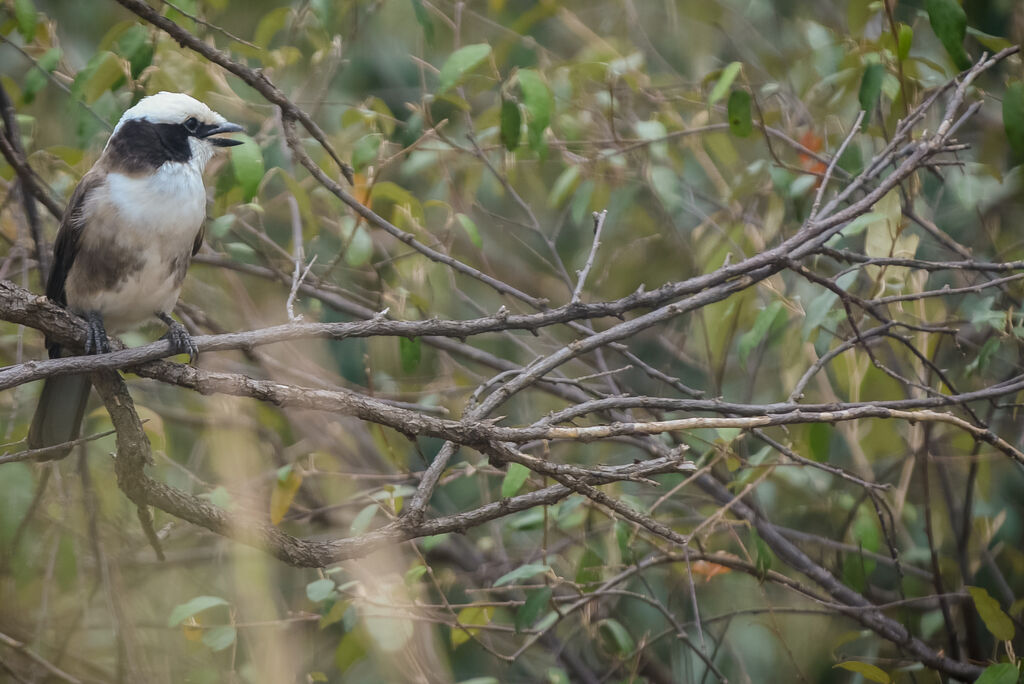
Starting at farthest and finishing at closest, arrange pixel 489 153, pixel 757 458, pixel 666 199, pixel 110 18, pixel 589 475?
pixel 110 18, pixel 489 153, pixel 666 199, pixel 757 458, pixel 589 475

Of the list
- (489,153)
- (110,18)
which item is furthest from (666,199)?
(110,18)

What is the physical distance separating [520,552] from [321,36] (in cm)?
223

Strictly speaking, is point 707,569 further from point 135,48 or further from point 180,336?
point 135,48

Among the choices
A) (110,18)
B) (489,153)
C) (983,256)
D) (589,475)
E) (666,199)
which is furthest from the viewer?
(110,18)

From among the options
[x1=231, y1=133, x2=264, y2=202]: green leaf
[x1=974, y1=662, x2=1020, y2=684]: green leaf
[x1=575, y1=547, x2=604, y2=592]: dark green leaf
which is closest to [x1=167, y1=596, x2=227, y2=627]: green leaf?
[x1=575, y1=547, x2=604, y2=592]: dark green leaf

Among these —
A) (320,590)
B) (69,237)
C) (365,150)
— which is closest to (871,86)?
(365,150)

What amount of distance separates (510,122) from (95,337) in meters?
1.26

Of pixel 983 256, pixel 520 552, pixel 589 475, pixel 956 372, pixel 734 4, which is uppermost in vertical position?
pixel 734 4

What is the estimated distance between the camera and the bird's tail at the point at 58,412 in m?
2.79

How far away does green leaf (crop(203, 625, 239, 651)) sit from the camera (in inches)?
110

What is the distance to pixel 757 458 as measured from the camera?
304cm

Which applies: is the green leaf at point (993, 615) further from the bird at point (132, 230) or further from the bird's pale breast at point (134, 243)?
the bird's pale breast at point (134, 243)

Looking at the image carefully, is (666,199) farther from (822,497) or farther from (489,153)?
(822,497)

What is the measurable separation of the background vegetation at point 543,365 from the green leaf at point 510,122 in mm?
11
